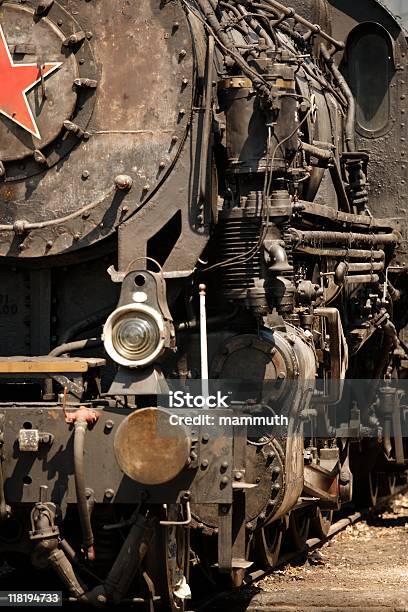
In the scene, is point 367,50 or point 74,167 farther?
point 367,50

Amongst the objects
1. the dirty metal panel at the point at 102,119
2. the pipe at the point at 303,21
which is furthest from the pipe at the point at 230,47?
the pipe at the point at 303,21

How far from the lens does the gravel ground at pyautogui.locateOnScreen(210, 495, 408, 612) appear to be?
7.71 meters

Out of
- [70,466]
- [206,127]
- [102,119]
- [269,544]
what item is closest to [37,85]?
[102,119]

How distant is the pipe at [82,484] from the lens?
6.39 m

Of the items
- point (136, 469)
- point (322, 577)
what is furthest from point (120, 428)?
point (322, 577)

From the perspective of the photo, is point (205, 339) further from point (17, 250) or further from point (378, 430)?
point (378, 430)

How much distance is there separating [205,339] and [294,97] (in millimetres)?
1408

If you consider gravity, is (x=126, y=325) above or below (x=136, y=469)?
above

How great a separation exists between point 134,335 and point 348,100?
14.3ft

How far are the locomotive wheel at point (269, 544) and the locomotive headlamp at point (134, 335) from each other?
196cm

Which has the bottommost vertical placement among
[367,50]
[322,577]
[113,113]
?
[322,577]

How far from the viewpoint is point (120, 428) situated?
638 cm

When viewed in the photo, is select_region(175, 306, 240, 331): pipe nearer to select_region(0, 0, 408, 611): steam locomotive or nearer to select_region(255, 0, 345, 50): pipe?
select_region(0, 0, 408, 611): steam locomotive

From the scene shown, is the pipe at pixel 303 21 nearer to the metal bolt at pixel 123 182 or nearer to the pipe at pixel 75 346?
the metal bolt at pixel 123 182
